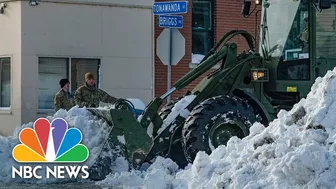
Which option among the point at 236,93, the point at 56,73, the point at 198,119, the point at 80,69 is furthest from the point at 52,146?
the point at 80,69

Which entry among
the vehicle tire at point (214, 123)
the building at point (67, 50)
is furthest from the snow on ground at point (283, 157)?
the building at point (67, 50)

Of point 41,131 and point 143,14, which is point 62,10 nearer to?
point 143,14

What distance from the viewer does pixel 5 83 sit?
18578 mm

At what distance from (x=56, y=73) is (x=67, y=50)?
0.67 m

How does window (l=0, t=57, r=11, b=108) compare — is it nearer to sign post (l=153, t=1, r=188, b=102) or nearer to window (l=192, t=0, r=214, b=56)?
window (l=192, t=0, r=214, b=56)

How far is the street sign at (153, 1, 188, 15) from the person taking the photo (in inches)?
563

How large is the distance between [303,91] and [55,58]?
A: 319 inches

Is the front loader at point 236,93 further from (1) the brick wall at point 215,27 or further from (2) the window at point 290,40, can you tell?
(1) the brick wall at point 215,27

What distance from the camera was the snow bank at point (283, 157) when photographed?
686cm

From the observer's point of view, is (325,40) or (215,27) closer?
(325,40)

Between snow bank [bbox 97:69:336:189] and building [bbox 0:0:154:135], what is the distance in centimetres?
991

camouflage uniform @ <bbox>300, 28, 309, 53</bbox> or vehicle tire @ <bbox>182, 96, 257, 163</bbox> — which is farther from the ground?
camouflage uniform @ <bbox>300, 28, 309, 53</bbox>

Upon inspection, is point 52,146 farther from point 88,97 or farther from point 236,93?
point 236,93

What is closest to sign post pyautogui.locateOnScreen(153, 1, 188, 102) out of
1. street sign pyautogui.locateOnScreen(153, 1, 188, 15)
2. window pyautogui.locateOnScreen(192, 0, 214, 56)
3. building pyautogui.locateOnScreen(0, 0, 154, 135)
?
street sign pyautogui.locateOnScreen(153, 1, 188, 15)
